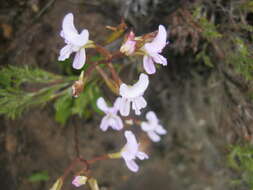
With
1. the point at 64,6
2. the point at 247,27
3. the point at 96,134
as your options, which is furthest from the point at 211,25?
the point at 96,134

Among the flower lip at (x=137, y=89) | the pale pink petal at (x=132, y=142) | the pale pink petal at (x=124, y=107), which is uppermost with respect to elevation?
the flower lip at (x=137, y=89)

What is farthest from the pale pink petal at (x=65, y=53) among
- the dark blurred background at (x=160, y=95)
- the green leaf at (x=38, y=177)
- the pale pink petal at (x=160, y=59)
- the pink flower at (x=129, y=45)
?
the green leaf at (x=38, y=177)

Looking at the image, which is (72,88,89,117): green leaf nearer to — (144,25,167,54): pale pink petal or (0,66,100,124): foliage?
(0,66,100,124): foliage

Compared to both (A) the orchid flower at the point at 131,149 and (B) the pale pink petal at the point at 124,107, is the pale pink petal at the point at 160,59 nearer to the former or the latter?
(B) the pale pink petal at the point at 124,107

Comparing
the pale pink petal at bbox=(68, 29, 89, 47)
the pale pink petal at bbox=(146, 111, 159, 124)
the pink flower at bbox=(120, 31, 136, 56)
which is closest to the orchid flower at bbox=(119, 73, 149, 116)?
the pink flower at bbox=(120, 31, 136, 56)

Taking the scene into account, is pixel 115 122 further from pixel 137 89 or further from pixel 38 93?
pixel 38 93

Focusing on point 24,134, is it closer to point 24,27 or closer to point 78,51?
point 24,27
